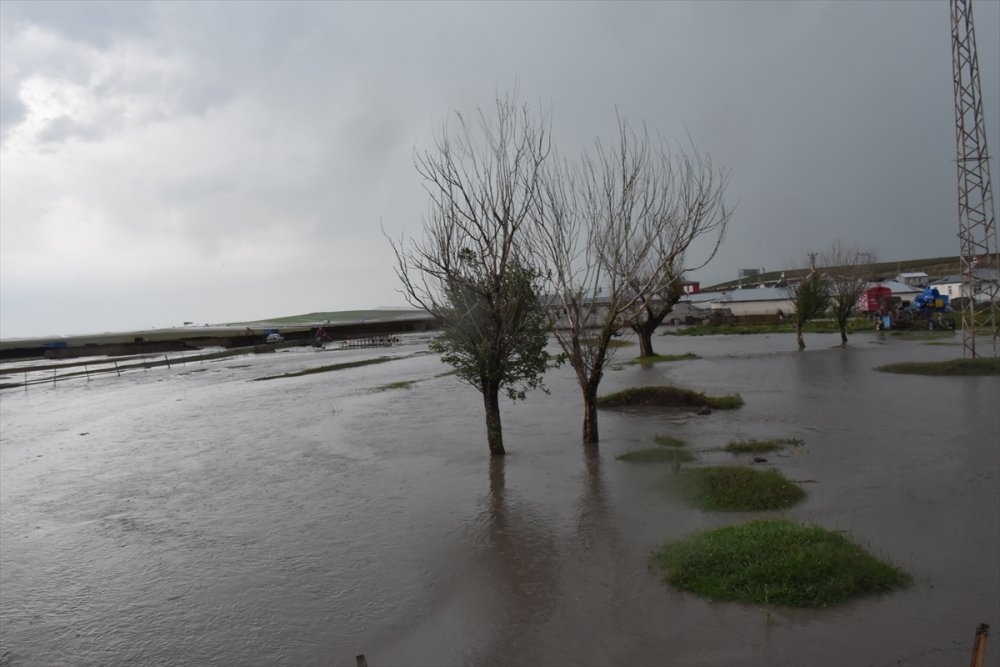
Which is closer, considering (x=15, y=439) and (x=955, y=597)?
(x=955, y=597)

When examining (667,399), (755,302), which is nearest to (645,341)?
(667,399)

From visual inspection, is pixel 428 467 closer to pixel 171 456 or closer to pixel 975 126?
pixel 171 456

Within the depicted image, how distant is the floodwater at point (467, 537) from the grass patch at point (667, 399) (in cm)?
99

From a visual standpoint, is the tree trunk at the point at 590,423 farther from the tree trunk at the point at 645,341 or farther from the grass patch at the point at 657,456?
the tree trunk at the point at 645,341

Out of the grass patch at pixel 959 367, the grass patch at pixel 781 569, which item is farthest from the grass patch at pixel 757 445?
the grass patch at pixel 959 367

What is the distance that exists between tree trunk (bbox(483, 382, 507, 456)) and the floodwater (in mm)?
558

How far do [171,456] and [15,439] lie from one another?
9877 mm

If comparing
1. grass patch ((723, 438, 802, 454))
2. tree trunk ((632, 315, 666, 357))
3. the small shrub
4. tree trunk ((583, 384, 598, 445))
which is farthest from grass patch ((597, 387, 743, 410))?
tree trunk ((632, 315, 666, 357))

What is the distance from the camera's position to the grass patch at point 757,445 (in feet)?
47.1

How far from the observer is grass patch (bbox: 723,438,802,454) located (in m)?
14.3

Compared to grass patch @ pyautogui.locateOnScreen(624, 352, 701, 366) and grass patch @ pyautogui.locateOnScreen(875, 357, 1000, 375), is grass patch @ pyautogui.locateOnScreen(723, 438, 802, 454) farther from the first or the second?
grass patch @ pyautogui.locateOnScreen(624, 352, 701, 366)

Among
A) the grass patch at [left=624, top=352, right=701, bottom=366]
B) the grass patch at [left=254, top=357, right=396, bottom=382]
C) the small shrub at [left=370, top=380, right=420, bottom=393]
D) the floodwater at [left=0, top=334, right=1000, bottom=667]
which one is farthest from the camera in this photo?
the grass patch at [left=254, top=357, right=396, bottom=382]

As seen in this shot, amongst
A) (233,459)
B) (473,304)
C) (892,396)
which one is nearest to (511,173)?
(473,304)

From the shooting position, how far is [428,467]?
1543 cm
